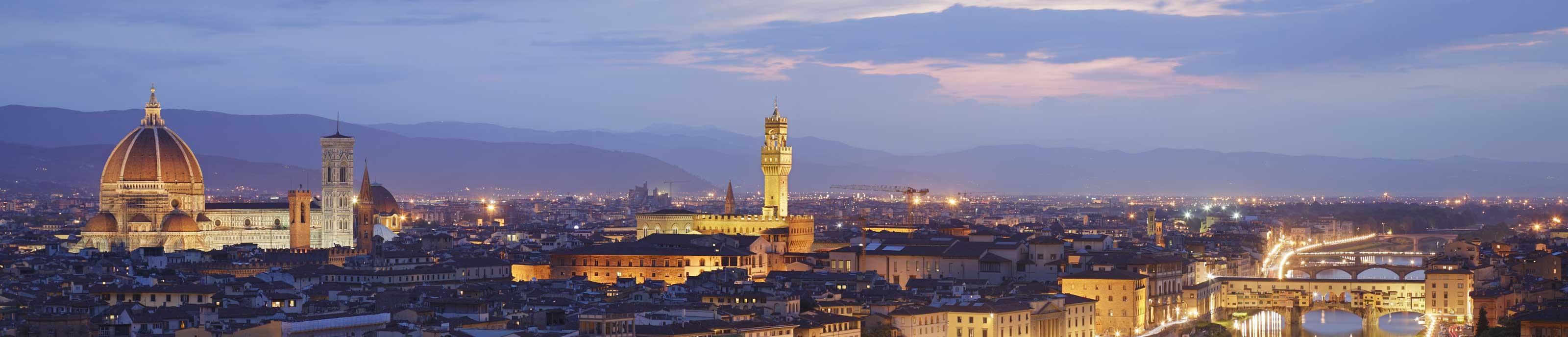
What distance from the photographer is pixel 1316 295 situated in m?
90.7

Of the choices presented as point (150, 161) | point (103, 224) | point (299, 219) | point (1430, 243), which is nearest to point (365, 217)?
point (299, 219)

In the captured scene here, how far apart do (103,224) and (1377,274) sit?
61.1 m

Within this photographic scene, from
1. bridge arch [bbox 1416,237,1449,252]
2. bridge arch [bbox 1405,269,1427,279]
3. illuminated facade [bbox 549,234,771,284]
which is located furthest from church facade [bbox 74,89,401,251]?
bridge arch [bbox 1416,237,1449,252]

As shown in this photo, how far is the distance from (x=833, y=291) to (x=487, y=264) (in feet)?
51.9

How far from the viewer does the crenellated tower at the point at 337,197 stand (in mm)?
99062

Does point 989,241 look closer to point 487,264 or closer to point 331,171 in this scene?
point 487,264

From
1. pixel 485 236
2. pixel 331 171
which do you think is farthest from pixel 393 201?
pixel 331 171

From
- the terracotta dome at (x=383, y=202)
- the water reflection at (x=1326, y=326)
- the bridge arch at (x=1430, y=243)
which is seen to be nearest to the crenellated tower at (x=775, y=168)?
the water reflection at (x=1326, y=326)

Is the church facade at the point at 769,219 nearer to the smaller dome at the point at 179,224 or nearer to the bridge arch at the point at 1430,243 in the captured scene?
the smaller dome at the point at 179,224

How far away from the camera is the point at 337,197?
99.1 meters

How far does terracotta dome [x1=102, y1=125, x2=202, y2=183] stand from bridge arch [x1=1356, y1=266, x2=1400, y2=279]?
53.6 metres

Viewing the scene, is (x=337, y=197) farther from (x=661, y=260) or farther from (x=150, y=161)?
(x=661, y=260)

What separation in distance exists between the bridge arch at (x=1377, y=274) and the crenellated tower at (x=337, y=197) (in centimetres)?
4610

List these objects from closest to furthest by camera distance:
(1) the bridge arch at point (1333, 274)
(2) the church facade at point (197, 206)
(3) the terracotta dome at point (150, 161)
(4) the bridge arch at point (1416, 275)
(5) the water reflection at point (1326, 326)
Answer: (5) the water reflection at point (1326, 326) < (2) the church facade at point (197, 206) < (3) the terracotta dome at point (150, 161) < (4) the bridge arch at point (1416, 275) < (1) the bridge arch at point (1333, 274)
